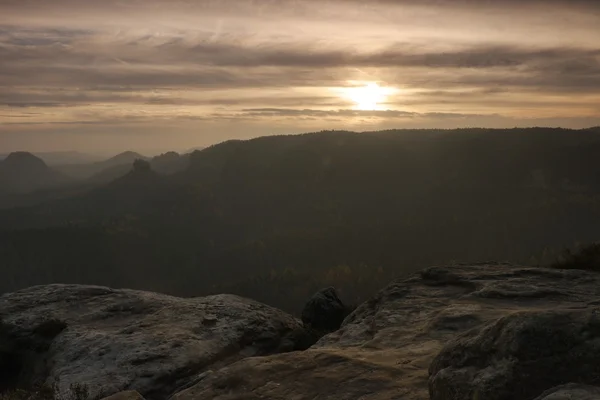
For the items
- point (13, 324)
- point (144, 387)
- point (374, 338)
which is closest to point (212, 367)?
point (144, 387)

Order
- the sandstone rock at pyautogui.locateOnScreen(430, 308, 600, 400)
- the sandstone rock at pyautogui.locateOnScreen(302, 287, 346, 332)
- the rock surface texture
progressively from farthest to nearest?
the sandstone rock at pyautogui.locateOnScreen(302, 287, 346, 332) < the rock surface texture < the sandstone rock at pyautogui.locateOnScreen(430, 308, 600, 400)

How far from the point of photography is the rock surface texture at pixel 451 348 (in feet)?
25.2

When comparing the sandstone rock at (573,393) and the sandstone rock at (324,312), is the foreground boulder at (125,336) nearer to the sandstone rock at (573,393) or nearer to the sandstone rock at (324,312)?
the sandstone rock at (324,312)

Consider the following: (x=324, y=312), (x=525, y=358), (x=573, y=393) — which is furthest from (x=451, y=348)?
(x=324, y=312)

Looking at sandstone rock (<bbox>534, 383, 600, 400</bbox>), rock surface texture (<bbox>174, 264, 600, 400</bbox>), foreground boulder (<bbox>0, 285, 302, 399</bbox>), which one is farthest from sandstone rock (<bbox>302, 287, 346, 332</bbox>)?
sandstone rock (<bbox>534, 383, 600, 400</bbox>)

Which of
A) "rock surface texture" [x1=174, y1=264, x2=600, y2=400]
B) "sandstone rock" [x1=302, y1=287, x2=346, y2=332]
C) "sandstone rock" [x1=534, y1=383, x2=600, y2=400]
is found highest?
"sandstone rock" [x1=534, y1=383, x2=600, y2=400]

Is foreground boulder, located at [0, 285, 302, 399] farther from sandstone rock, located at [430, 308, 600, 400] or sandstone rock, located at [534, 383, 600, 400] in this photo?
sandstone rock, located at [534, 383, 600, 400]

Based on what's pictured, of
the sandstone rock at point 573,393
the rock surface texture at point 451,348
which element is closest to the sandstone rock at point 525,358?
the rock surface texture at point 451,348

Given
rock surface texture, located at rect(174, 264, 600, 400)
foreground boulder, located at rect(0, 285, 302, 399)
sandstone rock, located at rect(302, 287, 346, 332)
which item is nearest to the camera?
rock surface texture, located at rect(174, 264, 600, 400)

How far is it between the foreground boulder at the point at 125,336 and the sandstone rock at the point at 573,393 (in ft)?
35.6

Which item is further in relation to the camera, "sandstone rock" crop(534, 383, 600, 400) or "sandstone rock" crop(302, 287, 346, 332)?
"sandstone rock" crop(302, 287, 346, 332)

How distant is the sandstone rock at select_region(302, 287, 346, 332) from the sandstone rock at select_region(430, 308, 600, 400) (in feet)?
49.1

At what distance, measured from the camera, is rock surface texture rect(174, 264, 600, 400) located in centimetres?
767

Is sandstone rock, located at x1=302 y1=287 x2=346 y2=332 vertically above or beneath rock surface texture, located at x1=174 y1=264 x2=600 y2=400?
beneath
